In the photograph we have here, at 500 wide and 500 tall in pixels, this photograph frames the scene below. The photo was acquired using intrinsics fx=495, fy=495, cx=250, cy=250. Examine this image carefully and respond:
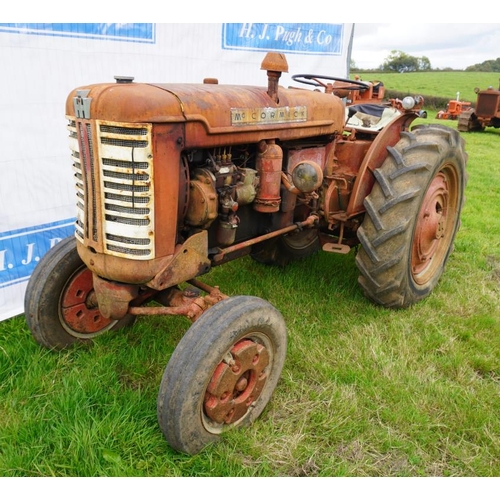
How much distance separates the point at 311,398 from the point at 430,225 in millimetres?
1641

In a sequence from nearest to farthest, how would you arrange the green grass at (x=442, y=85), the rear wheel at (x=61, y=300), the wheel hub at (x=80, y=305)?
the rear wheel at (x=61, y=300) < the wheel hub at (x=80, y=305) < the green grass at (x=442, y=85)

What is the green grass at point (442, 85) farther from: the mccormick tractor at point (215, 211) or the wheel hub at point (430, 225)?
the mccormick tractor at point (215, 211)

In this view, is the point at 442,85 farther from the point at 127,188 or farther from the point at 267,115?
the point at 127,188

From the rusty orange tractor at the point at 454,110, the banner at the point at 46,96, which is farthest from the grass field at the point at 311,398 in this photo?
the rusty orange tractor at the point at 454,110

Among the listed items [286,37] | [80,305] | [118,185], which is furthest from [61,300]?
[286,37]

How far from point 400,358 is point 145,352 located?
156 cm

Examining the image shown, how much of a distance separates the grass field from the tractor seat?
4.16ft

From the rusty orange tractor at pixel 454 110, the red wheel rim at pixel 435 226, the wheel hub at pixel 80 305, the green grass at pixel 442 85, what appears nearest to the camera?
the wheel hub at pixel 80 305

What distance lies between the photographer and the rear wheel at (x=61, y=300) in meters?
2.76

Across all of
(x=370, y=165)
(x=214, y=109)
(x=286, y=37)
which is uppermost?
(x=286, y=37)

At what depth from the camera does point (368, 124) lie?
389 cm

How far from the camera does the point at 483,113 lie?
14.8 m

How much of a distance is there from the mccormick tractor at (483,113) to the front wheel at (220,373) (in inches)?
564

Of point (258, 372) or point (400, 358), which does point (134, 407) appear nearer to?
point (258, 372)
